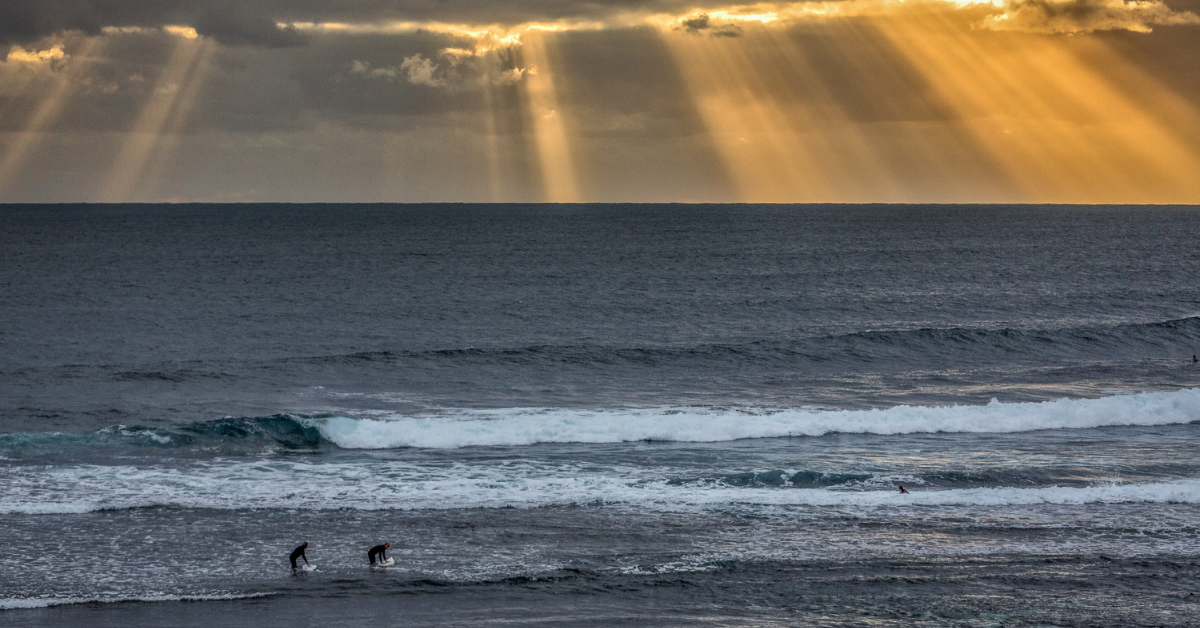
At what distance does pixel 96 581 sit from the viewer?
60.1 ft

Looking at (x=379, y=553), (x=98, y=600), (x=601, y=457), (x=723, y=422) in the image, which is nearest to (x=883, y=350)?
(x=723, y=422)

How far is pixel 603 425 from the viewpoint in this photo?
31406 millimetres

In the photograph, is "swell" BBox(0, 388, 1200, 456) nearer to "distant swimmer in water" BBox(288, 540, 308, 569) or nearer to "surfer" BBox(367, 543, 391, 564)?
"surfer" BBox(367, 543, 391, 564)

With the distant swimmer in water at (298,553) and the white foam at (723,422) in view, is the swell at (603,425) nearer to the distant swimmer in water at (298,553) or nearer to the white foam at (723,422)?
the white foam at (723,422)

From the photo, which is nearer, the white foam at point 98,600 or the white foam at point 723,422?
the white foam at point 98,600

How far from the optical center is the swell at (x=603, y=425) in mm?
29375

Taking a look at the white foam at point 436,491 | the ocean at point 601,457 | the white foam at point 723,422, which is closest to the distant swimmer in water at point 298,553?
the ocean at point 601,457

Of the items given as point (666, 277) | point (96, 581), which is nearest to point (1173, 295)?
point (666, 277)

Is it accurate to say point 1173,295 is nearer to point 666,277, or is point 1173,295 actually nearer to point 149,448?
point 666,277

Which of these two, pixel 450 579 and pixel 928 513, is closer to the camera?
pixel 450 579

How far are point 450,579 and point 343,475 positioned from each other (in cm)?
891

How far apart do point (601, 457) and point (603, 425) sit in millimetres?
3302

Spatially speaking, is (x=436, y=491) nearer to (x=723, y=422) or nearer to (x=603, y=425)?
(x=603, y=425)

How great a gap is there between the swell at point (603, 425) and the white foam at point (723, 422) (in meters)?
0.03
